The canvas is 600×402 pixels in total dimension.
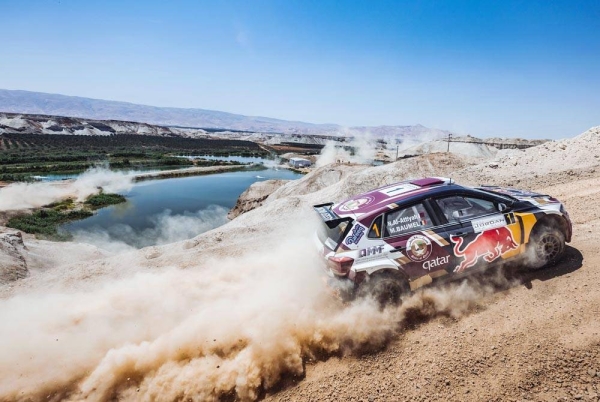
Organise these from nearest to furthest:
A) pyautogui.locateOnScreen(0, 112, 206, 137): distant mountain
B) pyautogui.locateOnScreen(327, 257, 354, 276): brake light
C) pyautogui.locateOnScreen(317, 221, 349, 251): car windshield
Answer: pyautogui.locateOnScreen(327, 257, 354, 276): brake light < pyautogui.locateOnScreen(317, 221, 349, 251): car windshield < pyautogui.locateOnScreen(0, 112, 206, 137): distant mountain

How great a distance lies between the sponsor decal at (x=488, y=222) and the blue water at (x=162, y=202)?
88.7ft

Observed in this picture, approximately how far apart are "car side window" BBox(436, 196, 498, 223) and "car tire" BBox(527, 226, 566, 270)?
0.93m

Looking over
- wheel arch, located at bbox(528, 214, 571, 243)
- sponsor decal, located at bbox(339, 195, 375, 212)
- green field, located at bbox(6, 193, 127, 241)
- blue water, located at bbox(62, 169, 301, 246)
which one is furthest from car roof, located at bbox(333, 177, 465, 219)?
green field, located at bbox(6, 193, 127, 241)

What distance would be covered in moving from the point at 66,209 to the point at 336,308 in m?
40.4

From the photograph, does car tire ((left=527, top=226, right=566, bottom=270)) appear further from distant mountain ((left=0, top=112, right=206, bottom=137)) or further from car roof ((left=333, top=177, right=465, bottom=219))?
distant mountain ((left=0, top=112, right=206, bottom=137))

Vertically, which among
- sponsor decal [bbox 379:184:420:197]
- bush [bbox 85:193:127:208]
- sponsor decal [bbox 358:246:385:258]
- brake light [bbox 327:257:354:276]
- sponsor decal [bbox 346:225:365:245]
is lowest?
bush [bbox 85:193:127:208]

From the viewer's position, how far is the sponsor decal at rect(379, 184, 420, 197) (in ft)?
20.4

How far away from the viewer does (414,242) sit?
5.59m

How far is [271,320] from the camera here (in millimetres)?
5594

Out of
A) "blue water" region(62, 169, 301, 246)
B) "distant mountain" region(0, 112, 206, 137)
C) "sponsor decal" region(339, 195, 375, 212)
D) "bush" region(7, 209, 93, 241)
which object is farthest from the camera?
"distant mountain" region(0, 112, 206, 137)

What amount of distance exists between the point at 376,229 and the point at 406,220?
0.58m

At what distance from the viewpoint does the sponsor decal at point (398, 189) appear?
20.4 feet

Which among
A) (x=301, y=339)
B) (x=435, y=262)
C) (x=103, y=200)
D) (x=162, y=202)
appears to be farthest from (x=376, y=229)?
(x=103, y=200)

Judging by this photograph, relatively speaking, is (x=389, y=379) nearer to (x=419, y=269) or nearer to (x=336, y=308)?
(x=336, y=308)
